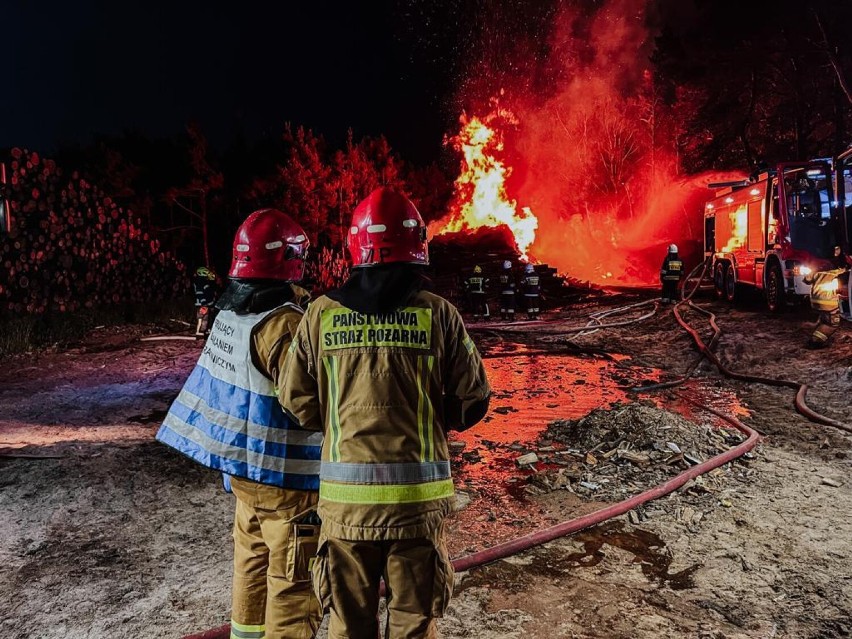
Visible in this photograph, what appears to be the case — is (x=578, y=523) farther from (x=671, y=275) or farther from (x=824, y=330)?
(x=671, y=275)

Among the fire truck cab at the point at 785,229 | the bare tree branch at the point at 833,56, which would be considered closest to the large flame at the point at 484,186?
the bare tree branch at the point at 833,56

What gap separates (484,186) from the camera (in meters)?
38.4

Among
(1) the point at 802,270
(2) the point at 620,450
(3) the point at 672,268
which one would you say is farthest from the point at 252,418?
(3) the point at 672,268

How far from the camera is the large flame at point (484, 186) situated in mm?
36969

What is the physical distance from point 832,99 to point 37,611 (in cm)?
2543

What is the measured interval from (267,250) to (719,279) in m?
15.9

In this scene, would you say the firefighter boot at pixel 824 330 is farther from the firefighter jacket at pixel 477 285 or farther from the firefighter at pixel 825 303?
the firefighter jacket at pixel 477 285

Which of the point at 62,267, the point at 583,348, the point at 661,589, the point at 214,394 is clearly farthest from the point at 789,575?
the point at 62,267

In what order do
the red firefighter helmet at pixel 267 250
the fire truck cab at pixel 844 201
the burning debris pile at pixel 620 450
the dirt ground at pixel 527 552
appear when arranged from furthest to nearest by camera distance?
the fire truck cab at pixel 844 201, the burning debris pile at pixel 620 450, the dirt ground at pixel 527 552, the red firefighter helmet at pixel 267 250

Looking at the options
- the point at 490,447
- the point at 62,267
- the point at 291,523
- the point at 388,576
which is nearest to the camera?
the point at 388,576

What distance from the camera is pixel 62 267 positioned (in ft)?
46.4

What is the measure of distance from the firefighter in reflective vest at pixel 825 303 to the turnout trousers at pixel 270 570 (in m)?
9.20

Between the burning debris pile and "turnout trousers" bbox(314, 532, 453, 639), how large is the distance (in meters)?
2.91

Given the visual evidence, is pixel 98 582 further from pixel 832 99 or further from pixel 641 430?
pixel 832 99
